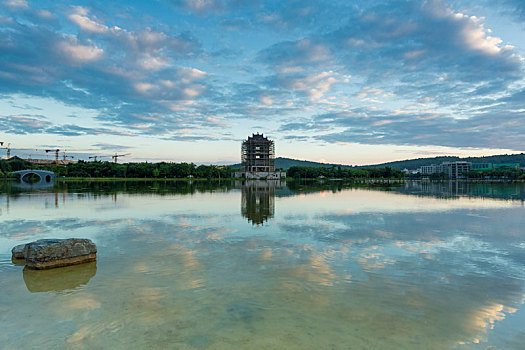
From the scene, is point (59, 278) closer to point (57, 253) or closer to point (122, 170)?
point (57, 253)

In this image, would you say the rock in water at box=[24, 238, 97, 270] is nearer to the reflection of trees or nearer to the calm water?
the calm water

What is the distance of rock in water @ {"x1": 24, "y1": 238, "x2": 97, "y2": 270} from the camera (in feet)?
39.0

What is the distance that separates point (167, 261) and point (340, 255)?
802 cm

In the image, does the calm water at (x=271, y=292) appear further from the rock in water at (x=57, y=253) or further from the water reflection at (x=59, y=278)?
the rock in water at (x=57, y=253)

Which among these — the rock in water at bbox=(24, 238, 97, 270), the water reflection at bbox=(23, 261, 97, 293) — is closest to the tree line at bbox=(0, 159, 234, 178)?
the rock in water at bbox=(24, 238, 97, 270)

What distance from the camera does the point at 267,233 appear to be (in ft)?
63.3

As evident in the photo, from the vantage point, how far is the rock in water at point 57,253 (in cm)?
1188

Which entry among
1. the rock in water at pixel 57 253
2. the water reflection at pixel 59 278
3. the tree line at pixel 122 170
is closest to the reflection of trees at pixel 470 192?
the rock in water at pixel 57 253

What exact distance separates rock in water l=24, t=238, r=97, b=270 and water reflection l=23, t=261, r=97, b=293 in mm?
270

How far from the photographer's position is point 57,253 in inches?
483

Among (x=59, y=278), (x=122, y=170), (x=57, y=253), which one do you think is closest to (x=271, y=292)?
(x=59, y=278)

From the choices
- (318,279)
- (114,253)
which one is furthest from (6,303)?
(318,279)

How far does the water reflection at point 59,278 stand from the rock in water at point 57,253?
0.89ft

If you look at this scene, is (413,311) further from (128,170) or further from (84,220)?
(128,170)
